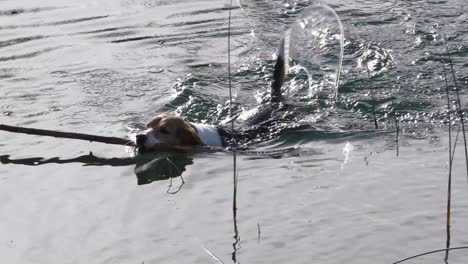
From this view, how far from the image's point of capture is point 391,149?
22.9ft

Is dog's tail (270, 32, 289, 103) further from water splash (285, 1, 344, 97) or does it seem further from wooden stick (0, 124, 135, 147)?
wooden stick (0, 124, 135, 147)

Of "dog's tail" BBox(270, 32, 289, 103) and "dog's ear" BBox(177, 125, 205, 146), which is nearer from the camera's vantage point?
"dog's ear" BBox(177, 125, 205, 146)

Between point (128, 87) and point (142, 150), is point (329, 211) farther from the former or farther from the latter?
point (128, 87)

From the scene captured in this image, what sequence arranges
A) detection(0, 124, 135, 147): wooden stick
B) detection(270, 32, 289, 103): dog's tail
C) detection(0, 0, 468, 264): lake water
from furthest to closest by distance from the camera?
detection(270, 32, 289, 103): dog's tail
detection(0, 124, 135, 147): wooden stick
detection(0, 0, 468, 264): lake water

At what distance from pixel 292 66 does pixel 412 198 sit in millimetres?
4501

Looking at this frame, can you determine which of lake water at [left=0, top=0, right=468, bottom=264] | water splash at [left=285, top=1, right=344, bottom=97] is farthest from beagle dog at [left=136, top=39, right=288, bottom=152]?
water splash at [left=285, top=1, right=344, bottom=97]

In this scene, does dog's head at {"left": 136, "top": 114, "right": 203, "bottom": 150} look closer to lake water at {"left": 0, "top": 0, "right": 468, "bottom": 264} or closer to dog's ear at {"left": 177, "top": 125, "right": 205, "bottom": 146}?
dog's ear at {"left": 177, "top": 125, "right": 205, "bottom": 146}

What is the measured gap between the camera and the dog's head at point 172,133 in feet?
24.6

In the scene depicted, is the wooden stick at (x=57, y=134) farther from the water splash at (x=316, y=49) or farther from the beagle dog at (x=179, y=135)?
the water splash at (x=316, y=49)

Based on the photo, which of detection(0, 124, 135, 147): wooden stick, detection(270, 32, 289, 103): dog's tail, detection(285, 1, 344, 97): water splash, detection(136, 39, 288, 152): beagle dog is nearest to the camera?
detection(0, 124, 135, 147): wooden stick

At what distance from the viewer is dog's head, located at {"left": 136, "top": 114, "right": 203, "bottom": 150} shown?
7505 millimetres

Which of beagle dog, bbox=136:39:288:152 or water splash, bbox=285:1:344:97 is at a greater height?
water splash, bbox=285:1:344:97

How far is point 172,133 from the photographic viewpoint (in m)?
7.54

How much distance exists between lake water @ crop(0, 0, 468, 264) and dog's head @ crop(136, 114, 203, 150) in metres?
0.20
